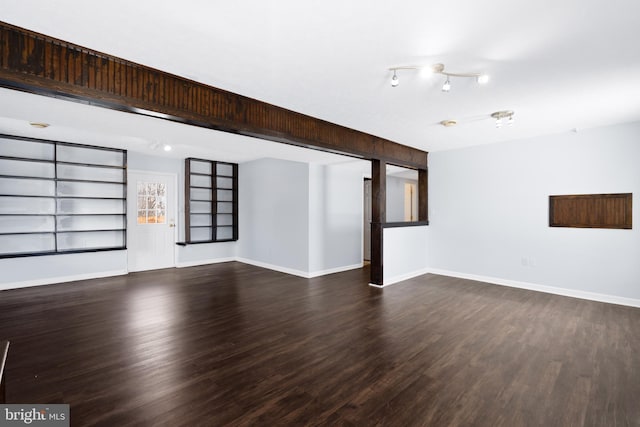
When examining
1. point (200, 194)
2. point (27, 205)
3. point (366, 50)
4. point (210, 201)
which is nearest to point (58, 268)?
point (27, 205)

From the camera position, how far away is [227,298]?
14.5 ft

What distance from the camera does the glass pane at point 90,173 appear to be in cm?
541

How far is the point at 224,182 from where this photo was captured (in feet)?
Result: 24.3

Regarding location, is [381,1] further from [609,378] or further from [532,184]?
[532,184]

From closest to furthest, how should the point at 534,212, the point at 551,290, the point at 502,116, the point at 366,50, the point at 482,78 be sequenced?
the point at 366,50, the point at 482,78, the point at 502,116, the point at 551,290, the point at 534,212

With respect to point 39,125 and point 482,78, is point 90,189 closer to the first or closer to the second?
point 39,125

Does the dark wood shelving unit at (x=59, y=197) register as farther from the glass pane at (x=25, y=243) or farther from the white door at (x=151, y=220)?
the white door at (x=151, y=220)

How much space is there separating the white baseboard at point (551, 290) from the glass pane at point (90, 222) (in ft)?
19.8

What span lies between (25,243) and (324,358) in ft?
17.4

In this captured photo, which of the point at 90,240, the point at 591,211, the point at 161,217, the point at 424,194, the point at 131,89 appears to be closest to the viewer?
the point at 131,89

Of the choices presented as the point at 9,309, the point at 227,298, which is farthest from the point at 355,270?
the point at 9,309

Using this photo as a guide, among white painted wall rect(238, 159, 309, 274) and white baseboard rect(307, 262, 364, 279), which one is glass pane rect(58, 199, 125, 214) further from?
white baseboard rect(307, 262, 364, 279)

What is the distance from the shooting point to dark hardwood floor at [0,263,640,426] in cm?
197

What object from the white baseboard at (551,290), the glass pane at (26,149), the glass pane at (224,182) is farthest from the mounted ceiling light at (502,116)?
the glass pane at (26,149)
